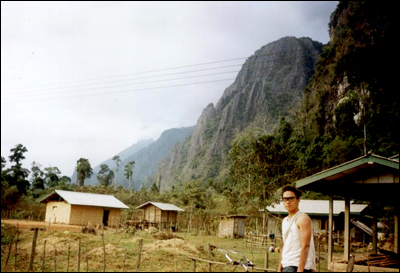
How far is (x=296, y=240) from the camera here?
4.05 meters

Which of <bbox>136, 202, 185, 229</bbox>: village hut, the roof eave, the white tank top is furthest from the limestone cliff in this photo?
the white tank top

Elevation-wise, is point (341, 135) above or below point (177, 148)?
below

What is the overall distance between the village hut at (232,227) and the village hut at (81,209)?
32.5 feet

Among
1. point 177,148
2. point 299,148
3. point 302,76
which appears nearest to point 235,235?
point 299,148

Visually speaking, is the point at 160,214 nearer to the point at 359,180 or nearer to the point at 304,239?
the point at 359,180

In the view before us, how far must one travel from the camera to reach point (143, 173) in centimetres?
19288

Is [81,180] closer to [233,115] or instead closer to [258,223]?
[258,223]

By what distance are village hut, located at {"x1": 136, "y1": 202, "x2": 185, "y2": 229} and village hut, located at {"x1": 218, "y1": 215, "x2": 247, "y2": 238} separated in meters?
5.14

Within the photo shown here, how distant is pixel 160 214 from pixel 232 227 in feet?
27.0

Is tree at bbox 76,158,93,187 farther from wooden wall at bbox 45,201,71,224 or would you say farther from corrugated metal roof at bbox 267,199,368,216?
corrugated metal roof at bbox 267,199,368,216

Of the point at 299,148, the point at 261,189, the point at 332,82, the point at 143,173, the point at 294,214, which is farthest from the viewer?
the point at 143,173

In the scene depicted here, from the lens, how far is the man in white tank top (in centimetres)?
387

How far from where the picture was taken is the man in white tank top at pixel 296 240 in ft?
12.7

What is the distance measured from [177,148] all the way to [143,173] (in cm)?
4965
